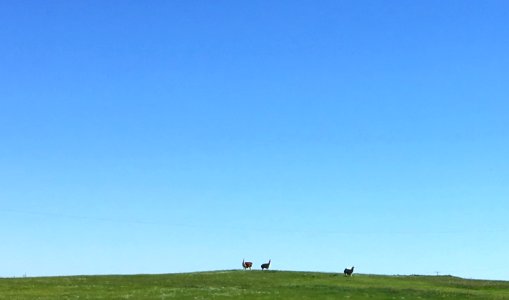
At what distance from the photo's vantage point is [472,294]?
62375 millimetres

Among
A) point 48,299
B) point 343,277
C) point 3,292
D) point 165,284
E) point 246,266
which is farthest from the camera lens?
point 246,266

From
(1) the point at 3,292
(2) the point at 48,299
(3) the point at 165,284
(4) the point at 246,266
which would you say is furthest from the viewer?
(4) the point at 246,266

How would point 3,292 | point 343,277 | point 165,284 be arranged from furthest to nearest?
1. point 343,277
2. point 165,284
3. point 3,292

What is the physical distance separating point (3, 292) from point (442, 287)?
128ft

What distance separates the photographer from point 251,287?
212ft

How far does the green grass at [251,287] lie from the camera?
57656 millimetres

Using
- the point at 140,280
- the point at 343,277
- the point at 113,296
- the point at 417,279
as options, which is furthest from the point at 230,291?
the point at 417,279

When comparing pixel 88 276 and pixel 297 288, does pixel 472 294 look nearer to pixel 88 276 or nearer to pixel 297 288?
pixel 297 288

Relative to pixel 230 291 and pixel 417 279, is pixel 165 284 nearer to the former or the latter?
pixel 230 291

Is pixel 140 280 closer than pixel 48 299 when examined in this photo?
No

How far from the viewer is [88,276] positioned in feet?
249

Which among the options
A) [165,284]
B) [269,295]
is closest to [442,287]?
[269,295]

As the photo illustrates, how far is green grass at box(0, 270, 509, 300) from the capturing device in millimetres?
57656

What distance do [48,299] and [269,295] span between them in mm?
16551
